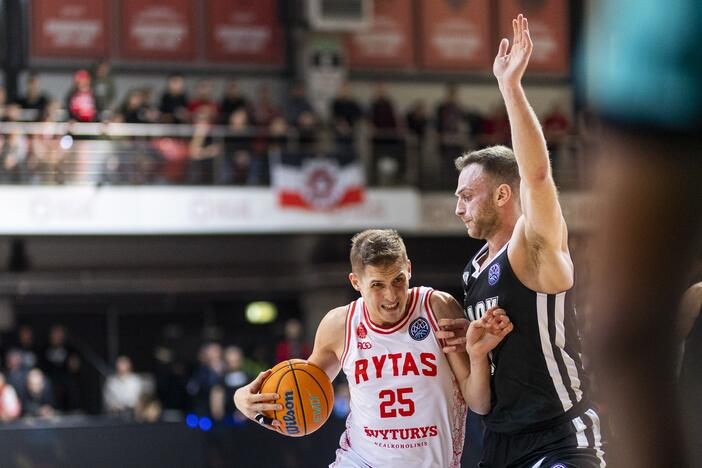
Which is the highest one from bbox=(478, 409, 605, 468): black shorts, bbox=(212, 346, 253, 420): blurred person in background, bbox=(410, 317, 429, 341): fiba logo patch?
bbox=(410, 317, 429, 341): fiba logo patch

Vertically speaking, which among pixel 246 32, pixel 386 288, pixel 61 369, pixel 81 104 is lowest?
pixel 61 369

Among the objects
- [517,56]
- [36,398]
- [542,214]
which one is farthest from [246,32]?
[517,56]

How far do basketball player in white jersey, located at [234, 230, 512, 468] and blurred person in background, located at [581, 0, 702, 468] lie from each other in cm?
322

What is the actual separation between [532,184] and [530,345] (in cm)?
83

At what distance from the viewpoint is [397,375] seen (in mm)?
4559

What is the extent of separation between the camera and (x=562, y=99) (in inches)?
992

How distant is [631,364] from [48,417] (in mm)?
15756

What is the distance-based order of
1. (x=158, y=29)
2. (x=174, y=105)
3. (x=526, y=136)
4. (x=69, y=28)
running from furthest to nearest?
(x=158, y=29) → (x=69, y=28) → (x=174, y=105) → (x=526, y=136)

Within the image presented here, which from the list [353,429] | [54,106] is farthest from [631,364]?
[54,106]

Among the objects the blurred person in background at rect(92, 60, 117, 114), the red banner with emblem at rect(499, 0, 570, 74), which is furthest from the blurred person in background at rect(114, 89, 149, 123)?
the red banner with emblem at rect(499, 0, 570, 74)

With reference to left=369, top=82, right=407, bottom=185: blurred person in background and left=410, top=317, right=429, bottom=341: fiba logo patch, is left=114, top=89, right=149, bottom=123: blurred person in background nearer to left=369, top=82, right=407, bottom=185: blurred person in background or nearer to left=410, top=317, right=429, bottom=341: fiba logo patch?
left=369, top=82, right=407, bottom=185: blurred person in background

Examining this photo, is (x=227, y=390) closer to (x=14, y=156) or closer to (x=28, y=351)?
(x=28, y=351)

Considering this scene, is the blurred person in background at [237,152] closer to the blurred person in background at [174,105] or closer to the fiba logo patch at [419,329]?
the blurred person in background at [174,105]

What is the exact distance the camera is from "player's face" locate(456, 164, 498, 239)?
4449 millimetres
